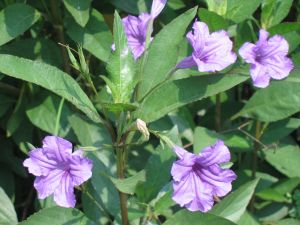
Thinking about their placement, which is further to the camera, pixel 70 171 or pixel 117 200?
pixel 117 200

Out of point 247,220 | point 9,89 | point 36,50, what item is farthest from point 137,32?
point 247,220

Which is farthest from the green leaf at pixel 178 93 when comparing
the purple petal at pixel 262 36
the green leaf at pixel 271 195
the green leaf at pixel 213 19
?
the green leaf at pixel 271 195

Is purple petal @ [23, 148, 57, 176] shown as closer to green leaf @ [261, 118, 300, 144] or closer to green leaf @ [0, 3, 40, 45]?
green leaf @ [0, 3, 40, 45]

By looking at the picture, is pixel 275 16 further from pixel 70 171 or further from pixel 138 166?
pixel 70 171

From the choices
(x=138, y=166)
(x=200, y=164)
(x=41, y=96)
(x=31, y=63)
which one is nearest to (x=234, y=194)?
(x=200, y=164)

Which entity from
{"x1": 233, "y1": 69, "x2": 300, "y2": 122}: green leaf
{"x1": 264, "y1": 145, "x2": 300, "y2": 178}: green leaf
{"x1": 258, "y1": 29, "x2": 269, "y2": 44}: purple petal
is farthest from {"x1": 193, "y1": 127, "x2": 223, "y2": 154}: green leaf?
{"x1": 258, "y1": 29, "x2": 269, "y2": 44}: purple petal

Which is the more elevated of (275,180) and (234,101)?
(234,101)

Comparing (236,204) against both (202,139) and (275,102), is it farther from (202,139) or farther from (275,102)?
(275,102)
